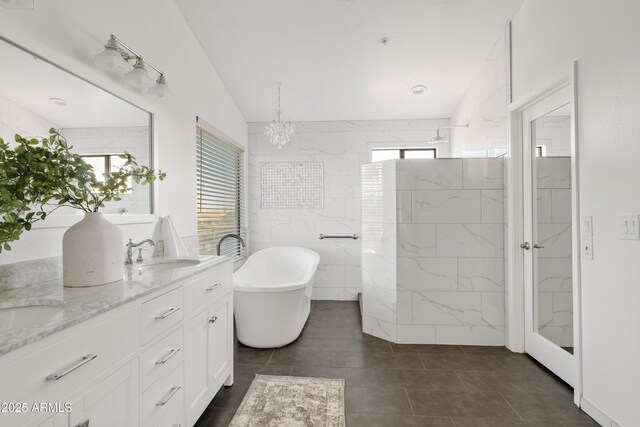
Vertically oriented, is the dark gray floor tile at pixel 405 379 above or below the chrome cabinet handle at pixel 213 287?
below

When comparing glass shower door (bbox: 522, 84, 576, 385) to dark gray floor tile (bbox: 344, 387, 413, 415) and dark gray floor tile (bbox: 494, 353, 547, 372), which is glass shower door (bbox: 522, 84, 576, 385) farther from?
dark gray floor tile (bbox: 344, 387, 413, 415)

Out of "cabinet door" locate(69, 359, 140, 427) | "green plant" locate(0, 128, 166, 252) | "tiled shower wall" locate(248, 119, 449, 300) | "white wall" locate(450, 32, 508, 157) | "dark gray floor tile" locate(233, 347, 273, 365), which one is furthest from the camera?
"tiled shower wall" locate(248, 119, 449, 300)

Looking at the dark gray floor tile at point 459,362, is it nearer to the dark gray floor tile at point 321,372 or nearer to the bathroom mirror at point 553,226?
the bathroom mirror at point 553,226

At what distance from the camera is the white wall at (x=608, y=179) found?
1436 millimetres

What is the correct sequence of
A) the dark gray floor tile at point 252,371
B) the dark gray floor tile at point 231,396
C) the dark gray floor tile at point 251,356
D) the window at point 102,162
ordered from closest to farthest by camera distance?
1. the window at point 102,162
2. the dark gray floor tile at point 231,396
3. the dark gray floor tile at point 252,371
4. the dark gray floor tile at point 251,356

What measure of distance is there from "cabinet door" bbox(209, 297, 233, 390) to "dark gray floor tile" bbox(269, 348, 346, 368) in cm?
53

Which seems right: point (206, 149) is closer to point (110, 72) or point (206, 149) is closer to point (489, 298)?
point (110, 72)

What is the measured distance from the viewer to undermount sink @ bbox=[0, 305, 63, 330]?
97 centimetres

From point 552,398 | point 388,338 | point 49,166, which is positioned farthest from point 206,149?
point 552,398

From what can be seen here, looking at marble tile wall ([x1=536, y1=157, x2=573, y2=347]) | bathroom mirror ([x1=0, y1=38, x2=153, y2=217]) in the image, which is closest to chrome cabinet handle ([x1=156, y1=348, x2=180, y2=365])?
bathroom mirror ([x1=0, y1=38, x2=153, y2=217])

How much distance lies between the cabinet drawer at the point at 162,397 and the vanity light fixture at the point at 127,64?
1.58 meters

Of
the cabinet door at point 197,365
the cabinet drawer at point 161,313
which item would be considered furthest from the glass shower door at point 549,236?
the cabinet drawer at point 161,313

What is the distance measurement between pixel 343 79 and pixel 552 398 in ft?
10.5

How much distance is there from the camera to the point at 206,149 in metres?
3.08
